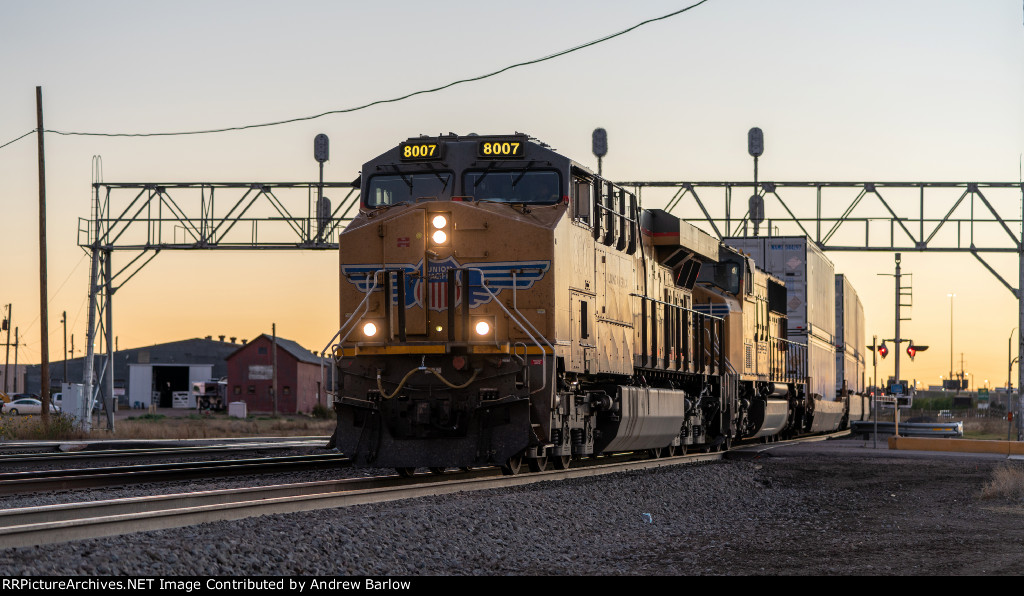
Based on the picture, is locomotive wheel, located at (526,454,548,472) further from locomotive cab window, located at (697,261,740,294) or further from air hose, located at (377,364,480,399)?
locomotive cab window, located at (697,261,740,294)

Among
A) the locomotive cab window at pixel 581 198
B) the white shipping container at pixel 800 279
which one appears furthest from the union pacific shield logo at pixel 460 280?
the white shipping container at pixel 800 279

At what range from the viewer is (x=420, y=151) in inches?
593

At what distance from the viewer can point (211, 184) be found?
34.3 metres

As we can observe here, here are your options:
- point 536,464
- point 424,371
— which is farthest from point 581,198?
point 536,464

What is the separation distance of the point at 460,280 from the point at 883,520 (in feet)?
18.5

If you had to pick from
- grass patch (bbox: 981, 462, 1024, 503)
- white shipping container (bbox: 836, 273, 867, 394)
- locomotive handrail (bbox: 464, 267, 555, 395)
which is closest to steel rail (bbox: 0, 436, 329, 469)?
locomotive handrail (bbox: 464, 267, 555, 395)

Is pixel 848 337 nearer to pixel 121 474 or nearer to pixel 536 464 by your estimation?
pixel 536 464

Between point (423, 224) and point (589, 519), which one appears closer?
point (589, 519)

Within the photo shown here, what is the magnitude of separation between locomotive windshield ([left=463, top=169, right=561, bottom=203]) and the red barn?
236ft

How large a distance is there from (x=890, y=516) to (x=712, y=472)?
432cm
